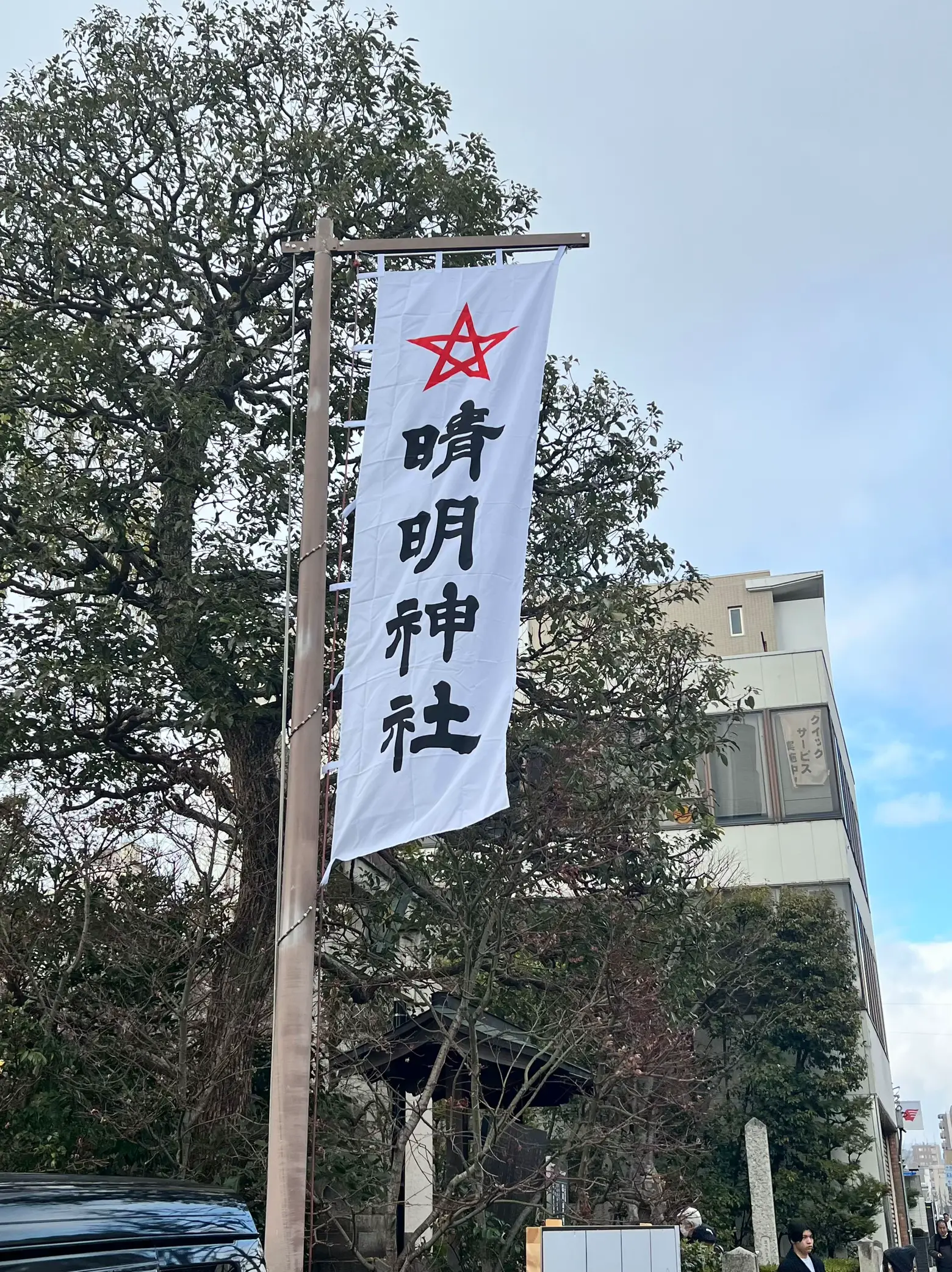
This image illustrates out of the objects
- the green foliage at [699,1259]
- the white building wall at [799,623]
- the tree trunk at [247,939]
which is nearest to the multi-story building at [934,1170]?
the white building wall at [799,623]

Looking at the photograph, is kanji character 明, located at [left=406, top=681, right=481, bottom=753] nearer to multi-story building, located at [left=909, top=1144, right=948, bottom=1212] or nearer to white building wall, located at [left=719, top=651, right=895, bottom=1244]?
white building wall, located at [left=719, top=651, right=895, bottom=1244]

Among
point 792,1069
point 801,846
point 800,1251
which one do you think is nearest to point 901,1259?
point 800,1251

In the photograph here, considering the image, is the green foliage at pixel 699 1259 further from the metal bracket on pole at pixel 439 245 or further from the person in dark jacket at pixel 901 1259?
→ the metal bracket on pole at pixel 439 245

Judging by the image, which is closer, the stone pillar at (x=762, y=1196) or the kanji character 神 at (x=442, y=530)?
the kanji character 神 at (x=442, y=530)

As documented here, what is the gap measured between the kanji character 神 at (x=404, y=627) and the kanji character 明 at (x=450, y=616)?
0.07m

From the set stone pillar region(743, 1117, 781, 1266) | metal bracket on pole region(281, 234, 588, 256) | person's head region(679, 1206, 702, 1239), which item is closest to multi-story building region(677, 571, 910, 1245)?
stone pillar region(743, 1117, 781, 1266)

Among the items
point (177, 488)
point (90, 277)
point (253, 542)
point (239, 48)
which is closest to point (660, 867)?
point (253, 542)

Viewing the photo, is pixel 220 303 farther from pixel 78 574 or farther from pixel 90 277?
pixel 78 574

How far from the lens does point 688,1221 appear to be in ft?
54.8

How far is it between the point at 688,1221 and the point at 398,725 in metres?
13.7

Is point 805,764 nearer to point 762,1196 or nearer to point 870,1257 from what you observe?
point 870,1257

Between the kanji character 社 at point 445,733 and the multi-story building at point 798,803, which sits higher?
the multi-story building at point 798,803

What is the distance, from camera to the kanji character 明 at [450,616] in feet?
19.8

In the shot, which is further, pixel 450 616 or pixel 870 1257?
pixel 870 1257
